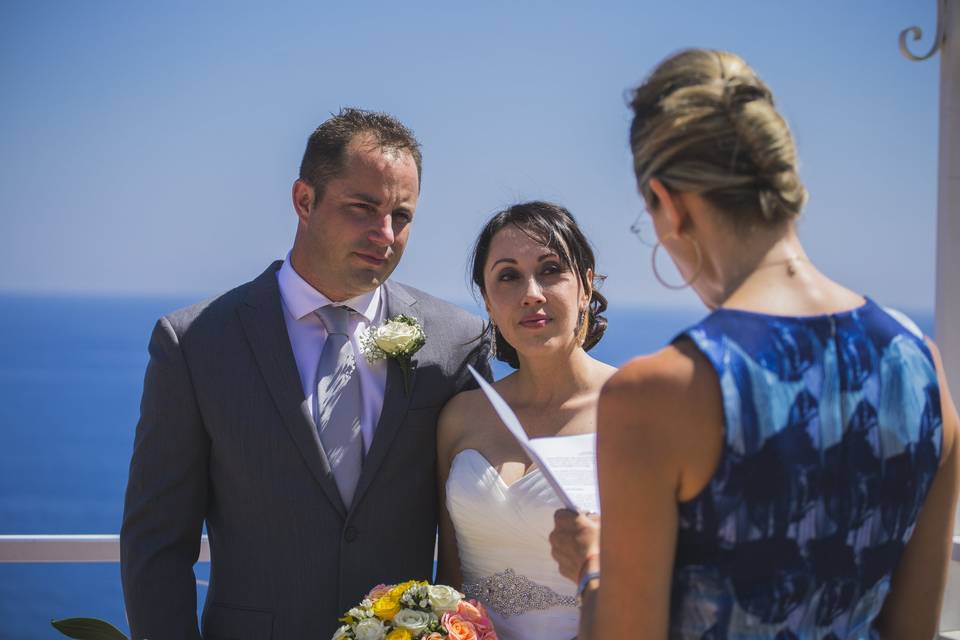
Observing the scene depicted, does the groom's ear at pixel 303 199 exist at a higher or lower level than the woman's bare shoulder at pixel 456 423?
higher

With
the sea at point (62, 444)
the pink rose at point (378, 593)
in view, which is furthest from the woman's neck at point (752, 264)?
the sea at point (62, 444)

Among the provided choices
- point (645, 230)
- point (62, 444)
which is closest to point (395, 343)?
point (645, 230)

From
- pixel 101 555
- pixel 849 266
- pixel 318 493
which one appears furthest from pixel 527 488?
pixel 101 555

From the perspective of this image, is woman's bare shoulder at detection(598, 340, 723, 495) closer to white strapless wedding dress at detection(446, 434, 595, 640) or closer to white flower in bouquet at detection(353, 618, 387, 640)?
white flower in bouquet at detection(353, 618, 387, 640)

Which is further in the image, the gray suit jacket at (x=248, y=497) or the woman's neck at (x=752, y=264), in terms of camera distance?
the gray suit jacket at (x=248, y=497)

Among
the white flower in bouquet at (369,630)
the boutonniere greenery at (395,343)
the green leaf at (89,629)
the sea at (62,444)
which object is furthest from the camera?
the sea at (62,444)

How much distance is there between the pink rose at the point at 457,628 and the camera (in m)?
2.33

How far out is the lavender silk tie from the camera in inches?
116

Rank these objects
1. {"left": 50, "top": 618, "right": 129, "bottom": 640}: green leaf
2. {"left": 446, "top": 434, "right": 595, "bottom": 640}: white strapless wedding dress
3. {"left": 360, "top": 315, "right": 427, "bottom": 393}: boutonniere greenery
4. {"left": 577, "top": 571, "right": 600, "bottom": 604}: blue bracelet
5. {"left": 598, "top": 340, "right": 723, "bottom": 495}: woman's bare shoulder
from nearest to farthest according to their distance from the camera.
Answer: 1. {"left": 598, "top": 340, "right": 723, "bottom": 495}: woman's bare shoulder
2. {"left": 577, "top": 571, "right": 600, "bottom": 604}: blue bracelet
3. {"left": 50, "top": 618, "right": 129, "bottom": 640}: green leaf
4. {"left": 446, "top": 434, "right": 595, "bottom": 640}: white strapless wedding dress
5. {"left": 360, "top": 315, "right": 427, "bottom": 393}: boutonniere greenery

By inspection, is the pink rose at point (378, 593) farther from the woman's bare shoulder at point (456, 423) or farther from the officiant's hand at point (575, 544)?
the officiant's hand at point (575, 544)

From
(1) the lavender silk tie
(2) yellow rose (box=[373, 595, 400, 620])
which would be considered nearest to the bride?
(1) the lavender silk tie

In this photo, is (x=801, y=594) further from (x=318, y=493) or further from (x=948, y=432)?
(x=318, y=493)

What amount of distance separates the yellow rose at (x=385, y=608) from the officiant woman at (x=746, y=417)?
89cm

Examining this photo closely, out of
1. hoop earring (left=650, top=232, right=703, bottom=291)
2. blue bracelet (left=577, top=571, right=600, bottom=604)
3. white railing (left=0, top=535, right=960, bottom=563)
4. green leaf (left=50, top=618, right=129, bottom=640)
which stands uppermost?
hoop earring (left=650, top=232, right=703, bottom=291)
